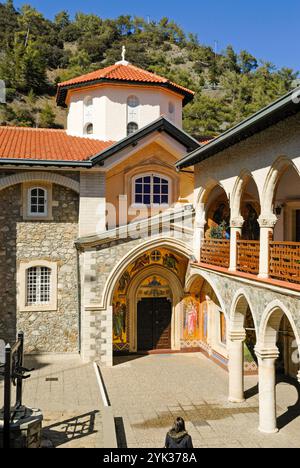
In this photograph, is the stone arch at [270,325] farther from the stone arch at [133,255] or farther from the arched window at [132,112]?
the arched window at [132,112]

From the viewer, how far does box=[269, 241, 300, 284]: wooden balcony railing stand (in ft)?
35.7

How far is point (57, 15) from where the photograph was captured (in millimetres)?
94312

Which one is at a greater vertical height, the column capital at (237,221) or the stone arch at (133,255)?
the column capital at (237,221)

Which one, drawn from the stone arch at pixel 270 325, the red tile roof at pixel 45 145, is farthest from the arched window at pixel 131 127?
the stone arch at pixel 270 325

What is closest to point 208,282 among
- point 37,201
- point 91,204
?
point 91,204

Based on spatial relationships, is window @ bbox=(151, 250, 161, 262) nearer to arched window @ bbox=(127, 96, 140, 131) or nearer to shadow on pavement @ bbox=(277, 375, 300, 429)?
arched window @ bbox=(127, 96, 140, 131)

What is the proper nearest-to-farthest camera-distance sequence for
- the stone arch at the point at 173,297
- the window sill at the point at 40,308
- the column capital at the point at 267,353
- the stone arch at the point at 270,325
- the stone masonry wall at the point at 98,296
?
1. the stone arch at the point at 270,325
2. the column capital at the point at 267,353
3. the stone masonry wall at the point at 98,296
4. the window sill at the point at 40,308
5. the stone arch at the point at 173,297

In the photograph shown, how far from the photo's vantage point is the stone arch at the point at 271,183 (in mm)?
11602

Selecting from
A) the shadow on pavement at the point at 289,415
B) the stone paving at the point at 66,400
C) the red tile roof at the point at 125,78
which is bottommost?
the shadow on pavement at the point at 289,415

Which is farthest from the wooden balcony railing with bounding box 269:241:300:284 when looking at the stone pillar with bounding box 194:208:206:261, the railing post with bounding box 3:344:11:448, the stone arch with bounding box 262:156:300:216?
the railing post with bounding box 3:344:11:448

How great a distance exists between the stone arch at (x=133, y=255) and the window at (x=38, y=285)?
2.79 m

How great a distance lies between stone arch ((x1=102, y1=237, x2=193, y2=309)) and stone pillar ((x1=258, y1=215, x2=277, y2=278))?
610 centimetres

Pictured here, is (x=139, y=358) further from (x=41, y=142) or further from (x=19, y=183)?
(x=41, y=142)

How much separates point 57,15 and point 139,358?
90.5m
